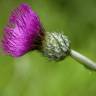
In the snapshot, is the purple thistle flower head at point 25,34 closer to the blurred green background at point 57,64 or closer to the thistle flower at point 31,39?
the thistle flower at point 31,39

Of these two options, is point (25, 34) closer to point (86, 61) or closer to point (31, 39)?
point (31, 39)

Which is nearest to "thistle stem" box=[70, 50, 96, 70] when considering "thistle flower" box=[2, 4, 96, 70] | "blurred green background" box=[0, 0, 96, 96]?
"thistle flower" box=[2, 4, 96, 70]

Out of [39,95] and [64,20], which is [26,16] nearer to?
[39,95]

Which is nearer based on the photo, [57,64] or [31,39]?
[31,39]

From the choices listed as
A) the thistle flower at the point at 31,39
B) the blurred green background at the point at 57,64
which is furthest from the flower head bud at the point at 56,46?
the blurred green background at the point at 57,64

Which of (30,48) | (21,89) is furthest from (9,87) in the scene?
(30,48)

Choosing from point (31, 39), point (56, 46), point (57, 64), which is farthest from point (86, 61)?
point (57, 64)

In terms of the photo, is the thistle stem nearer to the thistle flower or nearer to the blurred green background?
the thistle flower
